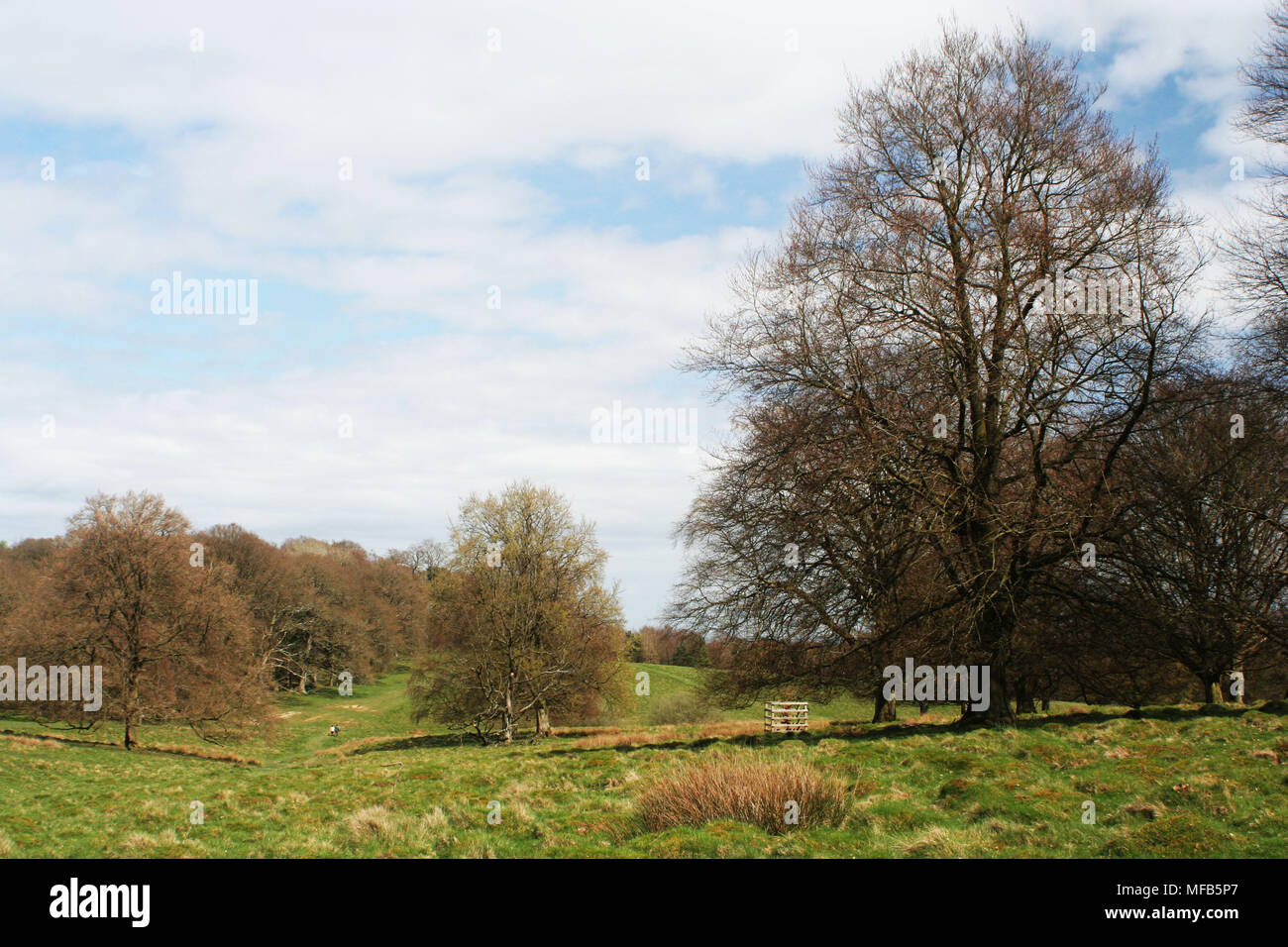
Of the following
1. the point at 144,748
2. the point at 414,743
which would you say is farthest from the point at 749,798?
the point at 144,748

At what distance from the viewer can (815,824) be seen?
772 centimetres

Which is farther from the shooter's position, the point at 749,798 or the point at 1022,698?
the point at 1022,698

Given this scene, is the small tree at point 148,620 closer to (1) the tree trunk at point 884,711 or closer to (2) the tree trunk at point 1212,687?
(1) the tree trunk at point 884,711

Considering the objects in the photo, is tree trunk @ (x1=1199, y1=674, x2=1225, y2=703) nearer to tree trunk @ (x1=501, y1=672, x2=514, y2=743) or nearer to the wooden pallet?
the wooden pallet

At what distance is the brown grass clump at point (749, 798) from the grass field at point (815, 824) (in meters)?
0.17

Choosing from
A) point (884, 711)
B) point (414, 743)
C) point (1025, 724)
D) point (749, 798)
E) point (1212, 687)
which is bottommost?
point (414, 743)

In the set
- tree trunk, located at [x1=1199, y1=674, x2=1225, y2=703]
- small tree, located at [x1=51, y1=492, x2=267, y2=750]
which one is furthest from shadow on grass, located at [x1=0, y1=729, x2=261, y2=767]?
tree trunk, located at [x1=1199, y1=674, x2=1225, y2=703]

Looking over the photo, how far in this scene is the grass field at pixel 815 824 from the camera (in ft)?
22.5

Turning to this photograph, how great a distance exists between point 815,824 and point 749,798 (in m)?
0.72

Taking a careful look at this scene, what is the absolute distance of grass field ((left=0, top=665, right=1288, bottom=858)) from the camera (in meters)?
6.85

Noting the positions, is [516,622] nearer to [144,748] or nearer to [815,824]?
[144,748]

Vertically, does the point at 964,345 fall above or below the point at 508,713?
above
